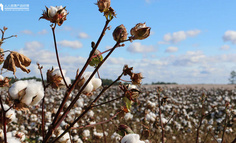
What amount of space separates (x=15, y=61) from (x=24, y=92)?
132 mm

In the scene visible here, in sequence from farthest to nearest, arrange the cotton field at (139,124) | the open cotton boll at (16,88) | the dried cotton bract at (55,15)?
the cotton field at (139,124)
the dried cotton bract at (55,15)
the open cotton boll at (16,88)

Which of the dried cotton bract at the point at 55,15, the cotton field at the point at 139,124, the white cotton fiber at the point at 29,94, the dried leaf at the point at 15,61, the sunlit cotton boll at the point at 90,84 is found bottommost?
the cotton field at the point at 139,124

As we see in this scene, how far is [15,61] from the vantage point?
951 mm

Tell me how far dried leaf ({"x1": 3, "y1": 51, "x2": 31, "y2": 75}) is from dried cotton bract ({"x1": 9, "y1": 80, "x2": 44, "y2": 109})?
2.7 inches

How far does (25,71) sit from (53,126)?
0.83ft

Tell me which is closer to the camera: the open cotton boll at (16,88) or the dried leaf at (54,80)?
the open cotton boll at (16,88)

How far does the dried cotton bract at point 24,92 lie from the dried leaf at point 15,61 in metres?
0.07

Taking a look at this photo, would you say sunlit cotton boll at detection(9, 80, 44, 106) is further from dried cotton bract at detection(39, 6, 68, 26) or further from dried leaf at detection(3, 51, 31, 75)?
dried cotton bract at detection(39, 6, 68, 26)

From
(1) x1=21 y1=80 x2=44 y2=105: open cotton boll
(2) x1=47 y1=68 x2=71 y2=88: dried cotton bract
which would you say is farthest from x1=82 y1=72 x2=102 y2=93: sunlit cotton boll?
(1) x1=21 y1=80 x2=44 y2=105: open cotton boll

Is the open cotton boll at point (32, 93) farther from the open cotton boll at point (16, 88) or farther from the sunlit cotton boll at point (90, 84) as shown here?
the sunlit cotton boll at point (90, 84)

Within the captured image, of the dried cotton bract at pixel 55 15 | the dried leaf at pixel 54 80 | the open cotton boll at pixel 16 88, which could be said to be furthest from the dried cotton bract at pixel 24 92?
the dried cotton bract at pixel 55 15

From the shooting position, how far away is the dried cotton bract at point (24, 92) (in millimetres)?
921

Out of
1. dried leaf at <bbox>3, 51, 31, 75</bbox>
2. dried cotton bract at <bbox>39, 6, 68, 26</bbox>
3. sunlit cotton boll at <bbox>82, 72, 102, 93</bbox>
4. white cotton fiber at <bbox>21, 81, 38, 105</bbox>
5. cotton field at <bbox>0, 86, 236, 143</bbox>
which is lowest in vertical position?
cotton field at <bbox>0, 86, 236, 143</bbox>

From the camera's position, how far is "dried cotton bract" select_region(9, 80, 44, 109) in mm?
921
